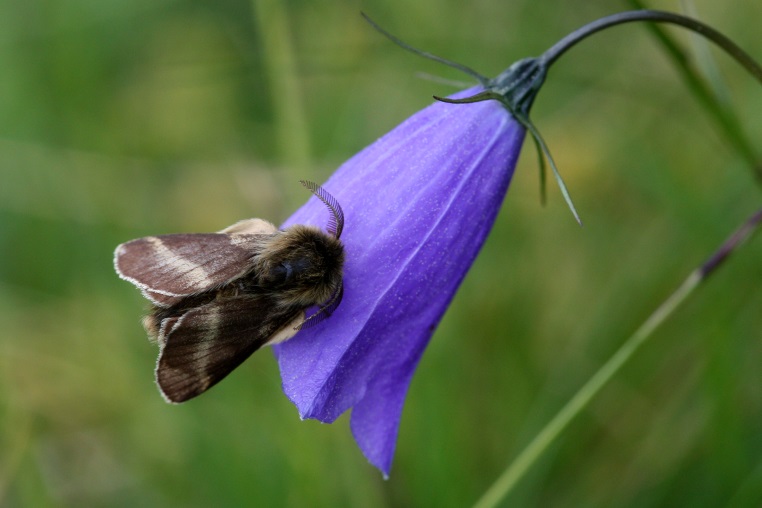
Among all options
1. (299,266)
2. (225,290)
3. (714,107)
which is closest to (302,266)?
(299,266)

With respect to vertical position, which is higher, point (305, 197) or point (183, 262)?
point (183, 262)

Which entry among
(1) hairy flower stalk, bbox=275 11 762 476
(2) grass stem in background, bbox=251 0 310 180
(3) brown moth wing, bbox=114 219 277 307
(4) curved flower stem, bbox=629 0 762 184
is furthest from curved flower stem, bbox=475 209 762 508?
(2) grass stem in background, bbox=251 0 310 180

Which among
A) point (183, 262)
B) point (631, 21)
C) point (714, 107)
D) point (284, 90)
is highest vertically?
point (631, 21)

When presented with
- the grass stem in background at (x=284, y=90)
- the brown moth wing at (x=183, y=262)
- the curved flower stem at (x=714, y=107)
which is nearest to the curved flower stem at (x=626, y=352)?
the curved flower stem at (x=714, y=107)

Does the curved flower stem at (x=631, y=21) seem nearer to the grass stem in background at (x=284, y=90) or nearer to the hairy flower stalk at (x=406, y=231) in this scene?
the hairy flower stalk at (x=406, y=231)

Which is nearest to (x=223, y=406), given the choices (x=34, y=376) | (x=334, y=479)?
(x=334, y=479)

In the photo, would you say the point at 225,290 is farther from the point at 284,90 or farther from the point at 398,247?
the point at 284,90

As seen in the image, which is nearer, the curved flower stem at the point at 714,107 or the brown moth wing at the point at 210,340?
the brown moth wing at the point at 210,340

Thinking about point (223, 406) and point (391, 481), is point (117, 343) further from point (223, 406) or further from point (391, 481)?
point (391, 481)
